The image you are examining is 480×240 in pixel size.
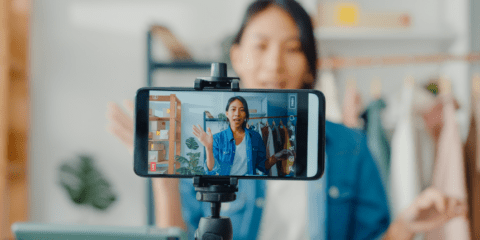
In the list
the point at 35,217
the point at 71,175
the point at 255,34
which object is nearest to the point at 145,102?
the point at 255,34

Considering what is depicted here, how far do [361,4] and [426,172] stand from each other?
77 cm

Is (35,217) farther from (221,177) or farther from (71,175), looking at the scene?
(221,177)

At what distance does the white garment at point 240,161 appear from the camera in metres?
0.31

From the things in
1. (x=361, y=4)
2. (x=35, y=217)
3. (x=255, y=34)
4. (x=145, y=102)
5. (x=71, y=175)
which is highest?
(x=361, y=4)

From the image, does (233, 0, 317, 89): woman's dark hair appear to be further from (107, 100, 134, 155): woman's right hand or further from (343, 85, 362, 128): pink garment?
(343, 85, 362, 128): pink garment

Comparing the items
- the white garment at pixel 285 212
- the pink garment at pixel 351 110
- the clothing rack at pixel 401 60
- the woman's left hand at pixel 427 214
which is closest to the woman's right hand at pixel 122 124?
the white garment at pixel 285 212

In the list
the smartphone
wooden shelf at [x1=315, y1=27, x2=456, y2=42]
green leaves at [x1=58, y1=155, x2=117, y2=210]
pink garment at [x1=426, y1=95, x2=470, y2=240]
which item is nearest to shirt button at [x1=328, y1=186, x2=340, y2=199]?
the smartphone

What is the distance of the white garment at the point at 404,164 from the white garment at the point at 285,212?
0.44 m

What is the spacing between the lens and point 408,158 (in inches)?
38.0

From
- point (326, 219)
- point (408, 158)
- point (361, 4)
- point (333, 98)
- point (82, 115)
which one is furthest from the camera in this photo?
point (82, 115)

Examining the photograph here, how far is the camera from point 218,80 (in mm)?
291

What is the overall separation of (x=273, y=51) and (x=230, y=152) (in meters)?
0.30

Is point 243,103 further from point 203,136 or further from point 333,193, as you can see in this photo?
point 333,193

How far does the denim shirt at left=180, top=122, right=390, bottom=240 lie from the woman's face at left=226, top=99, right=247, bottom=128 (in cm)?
36
